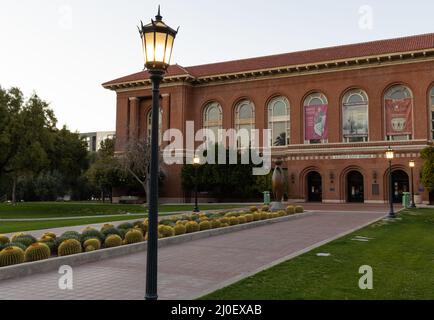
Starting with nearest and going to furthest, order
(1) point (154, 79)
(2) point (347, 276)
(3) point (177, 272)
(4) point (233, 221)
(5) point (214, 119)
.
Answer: (1) point (154, 79) < (2) point (347, 276) < (3) point (177, 272) < (4) point (233, 221) < (5) point (214, 119)

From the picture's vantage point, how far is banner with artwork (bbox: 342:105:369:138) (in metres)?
42.3

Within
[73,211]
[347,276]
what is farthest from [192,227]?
[73,211]

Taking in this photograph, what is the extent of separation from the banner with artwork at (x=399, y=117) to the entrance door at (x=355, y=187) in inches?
201

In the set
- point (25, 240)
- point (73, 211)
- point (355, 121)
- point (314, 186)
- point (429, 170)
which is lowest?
point (73, 211)

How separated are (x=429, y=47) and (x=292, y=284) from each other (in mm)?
37424

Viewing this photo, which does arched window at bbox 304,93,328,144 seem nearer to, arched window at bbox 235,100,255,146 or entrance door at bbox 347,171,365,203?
entrance door at bbox 347,171,365,203

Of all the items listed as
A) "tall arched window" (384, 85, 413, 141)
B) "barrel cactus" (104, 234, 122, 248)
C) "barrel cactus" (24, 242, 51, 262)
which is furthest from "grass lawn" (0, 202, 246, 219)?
"barrel cactus" (24, 242, 51, 262)

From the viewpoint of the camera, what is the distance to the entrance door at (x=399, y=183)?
131 feet

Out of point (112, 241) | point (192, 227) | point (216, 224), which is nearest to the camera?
point (112, 241)

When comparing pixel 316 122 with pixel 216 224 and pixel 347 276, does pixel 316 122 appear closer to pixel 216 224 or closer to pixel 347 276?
pixel 216 224

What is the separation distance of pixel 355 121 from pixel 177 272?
37.5 metres

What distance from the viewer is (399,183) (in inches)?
1599

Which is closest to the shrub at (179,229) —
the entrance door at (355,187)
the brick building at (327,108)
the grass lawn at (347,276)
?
the grass lawn at (347,276)

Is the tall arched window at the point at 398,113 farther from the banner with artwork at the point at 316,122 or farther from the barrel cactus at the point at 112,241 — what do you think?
the barrel cactus at the point at 112,241
